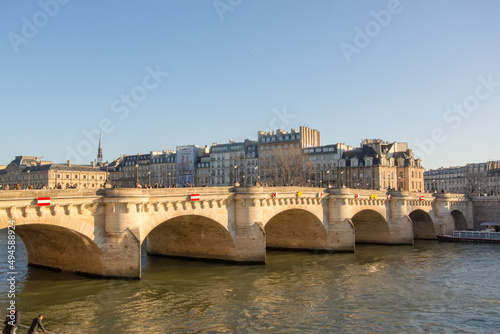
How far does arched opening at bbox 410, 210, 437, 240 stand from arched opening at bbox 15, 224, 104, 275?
47.0 metres

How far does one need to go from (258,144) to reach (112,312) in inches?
3334

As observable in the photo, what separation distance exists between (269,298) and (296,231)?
22.4 m

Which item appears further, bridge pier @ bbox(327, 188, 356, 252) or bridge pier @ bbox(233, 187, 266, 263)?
bridge pier @ bbox(327, 188, 356, 252)

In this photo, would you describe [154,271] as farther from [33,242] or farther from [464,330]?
[464,330]

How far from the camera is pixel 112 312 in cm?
2359

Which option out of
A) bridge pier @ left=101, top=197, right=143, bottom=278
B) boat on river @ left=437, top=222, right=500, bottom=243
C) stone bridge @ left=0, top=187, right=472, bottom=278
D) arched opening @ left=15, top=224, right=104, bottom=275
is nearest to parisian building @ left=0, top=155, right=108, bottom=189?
stone bridge @ left=0, top=187, right=472, bottom=278

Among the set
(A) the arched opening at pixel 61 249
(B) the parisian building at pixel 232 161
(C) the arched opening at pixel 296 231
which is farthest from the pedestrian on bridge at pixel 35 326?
(B) the parisian building at pixel 232 161

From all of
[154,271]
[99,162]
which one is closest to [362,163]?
[154,271]

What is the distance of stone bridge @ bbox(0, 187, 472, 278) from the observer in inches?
1097

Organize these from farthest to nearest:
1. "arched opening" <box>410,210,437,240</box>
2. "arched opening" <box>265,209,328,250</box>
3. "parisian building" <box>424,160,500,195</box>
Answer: "parisian building" <box>424,160,500,195</box>
"arched opening" <box>410,210,437,240</box>
"arched opening" <box>265,209,328,250</box>

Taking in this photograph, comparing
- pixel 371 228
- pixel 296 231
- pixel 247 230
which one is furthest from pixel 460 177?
pixel 247 230

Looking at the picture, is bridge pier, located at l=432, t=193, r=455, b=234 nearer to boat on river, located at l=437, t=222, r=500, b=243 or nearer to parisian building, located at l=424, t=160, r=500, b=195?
boat on river, located at l=437, t=222, r=500, b=243

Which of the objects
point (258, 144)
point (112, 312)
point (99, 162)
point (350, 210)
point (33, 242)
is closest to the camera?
point (112, 312)

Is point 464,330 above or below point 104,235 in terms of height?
below
